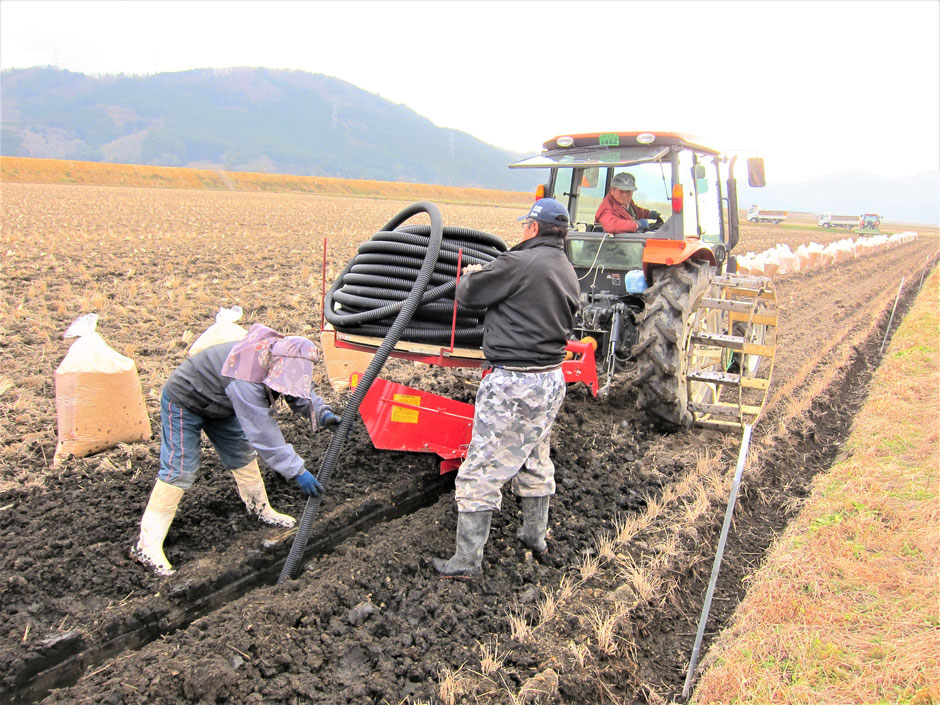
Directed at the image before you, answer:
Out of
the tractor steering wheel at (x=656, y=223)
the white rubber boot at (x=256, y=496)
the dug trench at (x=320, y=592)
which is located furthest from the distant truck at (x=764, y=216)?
the white rubber boot at (x=256, y=496)

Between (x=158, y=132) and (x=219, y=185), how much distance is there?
155512 millimetres

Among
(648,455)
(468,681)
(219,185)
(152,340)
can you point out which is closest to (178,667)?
(468,681)

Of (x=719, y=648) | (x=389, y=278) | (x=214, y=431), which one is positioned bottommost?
(x=719, y=648)

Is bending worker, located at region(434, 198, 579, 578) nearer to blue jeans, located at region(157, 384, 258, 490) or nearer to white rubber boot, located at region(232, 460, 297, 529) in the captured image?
white rubber boot, located at region(232, 460, 297, 529)

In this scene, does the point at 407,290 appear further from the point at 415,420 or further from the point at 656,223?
the point at 656,223

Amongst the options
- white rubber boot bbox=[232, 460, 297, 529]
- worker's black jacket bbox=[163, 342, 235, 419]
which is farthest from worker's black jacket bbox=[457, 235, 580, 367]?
white rubber boot bbox=[232, 460, 297, 529]

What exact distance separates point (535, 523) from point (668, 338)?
77.5 inches

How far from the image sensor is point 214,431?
353 centimetres

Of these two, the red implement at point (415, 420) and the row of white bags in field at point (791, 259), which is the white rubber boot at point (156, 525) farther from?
the row of white bags in field at point (791, 259)

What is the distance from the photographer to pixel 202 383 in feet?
10.8

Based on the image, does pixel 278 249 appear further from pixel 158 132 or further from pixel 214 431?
pixel 158 132

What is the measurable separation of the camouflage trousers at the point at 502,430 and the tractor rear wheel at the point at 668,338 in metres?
1.81

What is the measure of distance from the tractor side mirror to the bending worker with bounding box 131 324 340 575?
462cm

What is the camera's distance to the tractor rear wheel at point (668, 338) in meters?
4.84
